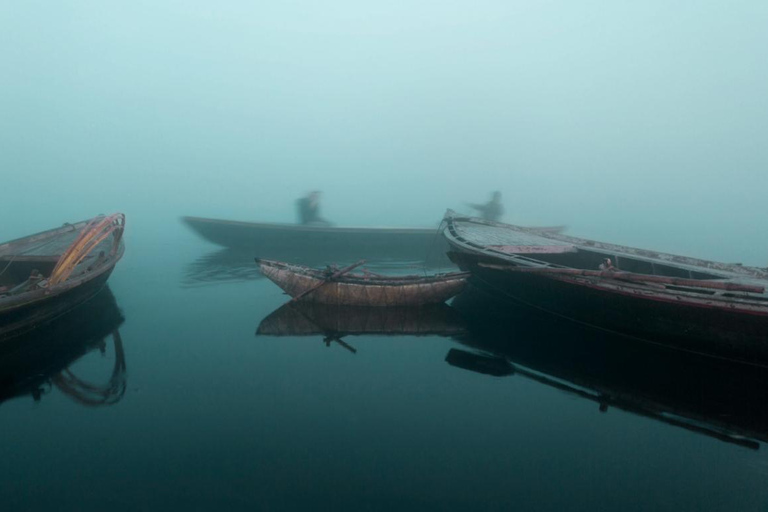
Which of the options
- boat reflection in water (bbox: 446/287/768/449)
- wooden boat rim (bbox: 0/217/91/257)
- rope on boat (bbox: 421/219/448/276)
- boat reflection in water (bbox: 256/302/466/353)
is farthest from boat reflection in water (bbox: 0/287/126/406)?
rope on boat (bbox: 421/219/448/276)

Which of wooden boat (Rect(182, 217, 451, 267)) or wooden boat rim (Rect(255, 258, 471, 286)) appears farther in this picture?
wooden boat (Rect(182, 217, 451, 267))

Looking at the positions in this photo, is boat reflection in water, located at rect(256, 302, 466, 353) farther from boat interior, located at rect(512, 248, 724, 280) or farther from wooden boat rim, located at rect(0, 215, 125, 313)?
wooden boat rim, located at rect(0, 215, 125, 313)

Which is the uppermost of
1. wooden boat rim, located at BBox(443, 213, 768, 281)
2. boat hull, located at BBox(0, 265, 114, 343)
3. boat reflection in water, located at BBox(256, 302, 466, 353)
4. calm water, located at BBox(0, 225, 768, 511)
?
wooden boat rim, located at BBox(443, 213, 768, 281)

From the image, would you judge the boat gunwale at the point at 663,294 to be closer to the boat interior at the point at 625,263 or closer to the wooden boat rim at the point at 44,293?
the boat interior at the point at 625,263

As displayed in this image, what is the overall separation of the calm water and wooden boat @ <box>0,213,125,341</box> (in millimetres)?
895

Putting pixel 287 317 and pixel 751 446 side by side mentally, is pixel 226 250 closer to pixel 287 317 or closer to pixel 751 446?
pixel 287 317

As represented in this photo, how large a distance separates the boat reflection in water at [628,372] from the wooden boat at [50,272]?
36.2 feet

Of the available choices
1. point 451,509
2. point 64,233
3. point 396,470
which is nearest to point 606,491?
point 451,509

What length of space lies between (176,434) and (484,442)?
6010mm

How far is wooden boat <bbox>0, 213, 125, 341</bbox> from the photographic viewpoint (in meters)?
10.1

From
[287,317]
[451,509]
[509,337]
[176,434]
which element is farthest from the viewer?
[287,317]

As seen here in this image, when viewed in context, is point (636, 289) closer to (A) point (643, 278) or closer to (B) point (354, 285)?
(A) point (643, 278)

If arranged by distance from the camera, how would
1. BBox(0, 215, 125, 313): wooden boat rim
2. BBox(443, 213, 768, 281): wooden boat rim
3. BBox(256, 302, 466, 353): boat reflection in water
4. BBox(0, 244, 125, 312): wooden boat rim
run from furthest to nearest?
BBox(443, 213, 768, 281): wooden boat rim
BBox(256, 302, 466, 353): boat reflection in water
BBox(0, 215, 125, 313): wooden boat rim
BBox(0, 244, 125, 312): wooden boat rim

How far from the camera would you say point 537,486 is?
6.71 meters
